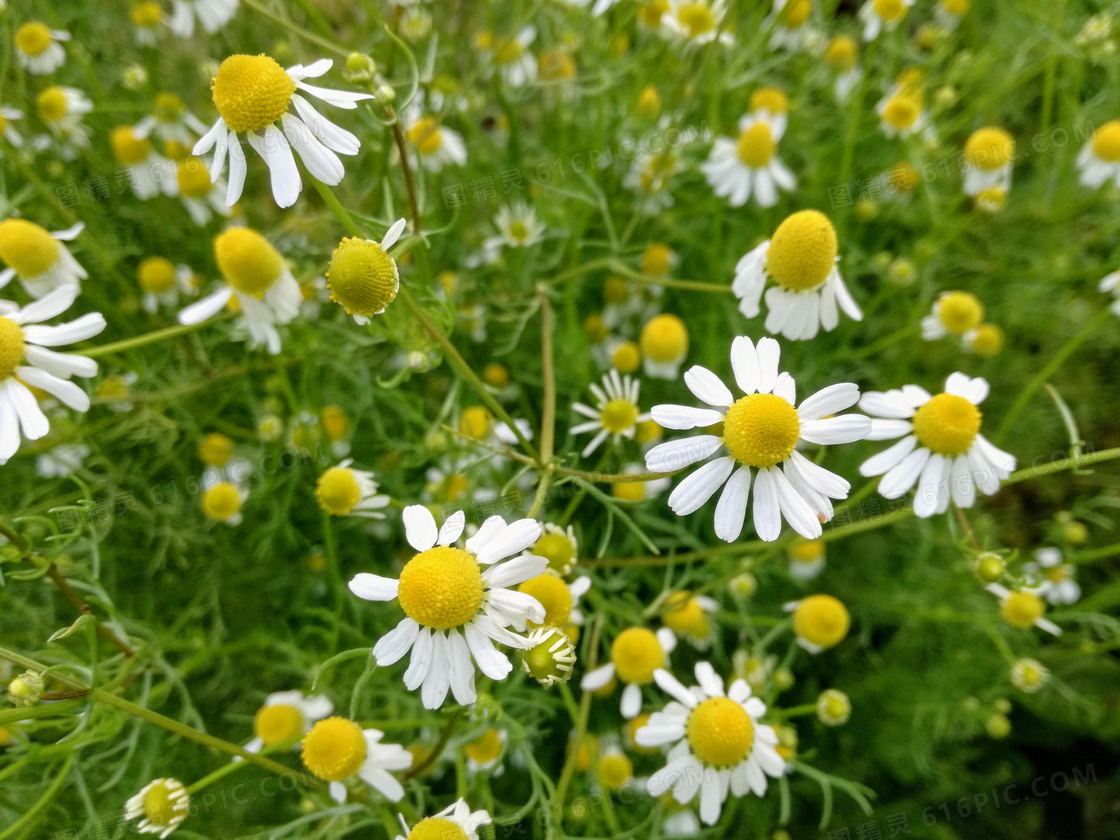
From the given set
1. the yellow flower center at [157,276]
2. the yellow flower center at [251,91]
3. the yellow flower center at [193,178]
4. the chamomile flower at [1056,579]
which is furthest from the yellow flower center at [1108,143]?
the yellow flower center at [157,276]

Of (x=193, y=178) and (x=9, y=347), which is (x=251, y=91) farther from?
(x=193, y=178)

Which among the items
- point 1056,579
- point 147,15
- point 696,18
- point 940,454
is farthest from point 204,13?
point 1056,579

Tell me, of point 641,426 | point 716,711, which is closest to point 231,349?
point 641,426

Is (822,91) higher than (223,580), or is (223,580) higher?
(822,91)

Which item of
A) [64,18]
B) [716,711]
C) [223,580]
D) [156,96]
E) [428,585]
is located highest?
[64,18]

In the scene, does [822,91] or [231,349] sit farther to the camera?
[822,91]

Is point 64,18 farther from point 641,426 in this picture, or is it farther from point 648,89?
point 641,426

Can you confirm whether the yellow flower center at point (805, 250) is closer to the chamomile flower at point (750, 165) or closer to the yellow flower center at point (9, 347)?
the chamomile flower at point (750, 165)
